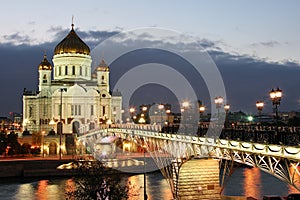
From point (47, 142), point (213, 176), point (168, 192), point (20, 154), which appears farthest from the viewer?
point (47, 142)

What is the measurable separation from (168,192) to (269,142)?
19565 millimetres

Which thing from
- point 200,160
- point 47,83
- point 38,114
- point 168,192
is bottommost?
point 168,192

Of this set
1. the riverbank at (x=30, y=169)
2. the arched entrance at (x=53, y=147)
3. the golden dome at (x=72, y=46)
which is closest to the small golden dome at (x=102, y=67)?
the golden dome at (x=72, y=46)

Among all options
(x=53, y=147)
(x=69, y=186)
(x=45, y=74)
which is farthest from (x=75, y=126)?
(x=69, y=186)

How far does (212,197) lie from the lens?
29.5 metres

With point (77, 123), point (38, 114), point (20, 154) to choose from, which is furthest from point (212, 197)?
point (38, 114)

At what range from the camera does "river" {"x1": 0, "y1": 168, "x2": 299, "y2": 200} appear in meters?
37.1

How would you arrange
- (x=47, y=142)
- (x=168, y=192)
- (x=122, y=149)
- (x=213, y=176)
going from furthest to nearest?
(x=122, y=149) → (x=47, y=142) → (x=168, y=192) → (x=213, y=176)

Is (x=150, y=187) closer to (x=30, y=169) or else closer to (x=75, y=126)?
(x=30, y=169)

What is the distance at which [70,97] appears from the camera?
77.0 m

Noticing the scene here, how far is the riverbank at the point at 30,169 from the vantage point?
5047cm

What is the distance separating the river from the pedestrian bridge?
11.4 feet

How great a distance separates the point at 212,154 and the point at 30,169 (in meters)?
31.5

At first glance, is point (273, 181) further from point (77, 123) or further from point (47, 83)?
point (47, 83)
